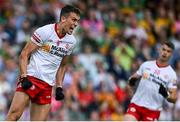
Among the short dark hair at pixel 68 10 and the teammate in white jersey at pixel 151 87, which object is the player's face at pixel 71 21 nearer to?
the short dark hair at pixel 68 10

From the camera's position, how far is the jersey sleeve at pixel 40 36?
10906 millimetres

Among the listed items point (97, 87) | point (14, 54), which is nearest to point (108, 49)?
point (97, 87)

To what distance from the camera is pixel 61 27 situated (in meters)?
11.1

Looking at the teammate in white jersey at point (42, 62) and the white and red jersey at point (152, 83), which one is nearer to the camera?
the teammate in white jersey at point (42, 62)

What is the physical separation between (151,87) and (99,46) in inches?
255

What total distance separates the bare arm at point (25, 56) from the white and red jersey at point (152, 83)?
108 inches

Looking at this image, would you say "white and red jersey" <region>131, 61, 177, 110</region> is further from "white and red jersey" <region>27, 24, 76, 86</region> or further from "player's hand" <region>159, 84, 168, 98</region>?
"white and red jersey" <region>27, 24, 76, 86</region>

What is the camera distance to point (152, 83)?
1295 cm

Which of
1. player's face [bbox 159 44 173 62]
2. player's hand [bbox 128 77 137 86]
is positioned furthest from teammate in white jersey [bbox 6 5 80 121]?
player's face [bbox 159 44 173 62]

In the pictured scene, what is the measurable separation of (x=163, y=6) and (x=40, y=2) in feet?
13.4

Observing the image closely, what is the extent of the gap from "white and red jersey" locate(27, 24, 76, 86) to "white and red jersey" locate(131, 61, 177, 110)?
7.70 ft

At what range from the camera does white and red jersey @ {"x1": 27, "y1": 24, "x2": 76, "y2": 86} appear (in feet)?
36.1

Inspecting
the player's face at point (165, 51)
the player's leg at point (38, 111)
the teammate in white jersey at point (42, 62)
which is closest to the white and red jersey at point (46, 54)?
the teammate in white jersey at point (42, 62)

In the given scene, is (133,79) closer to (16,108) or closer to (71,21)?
(71,21)
